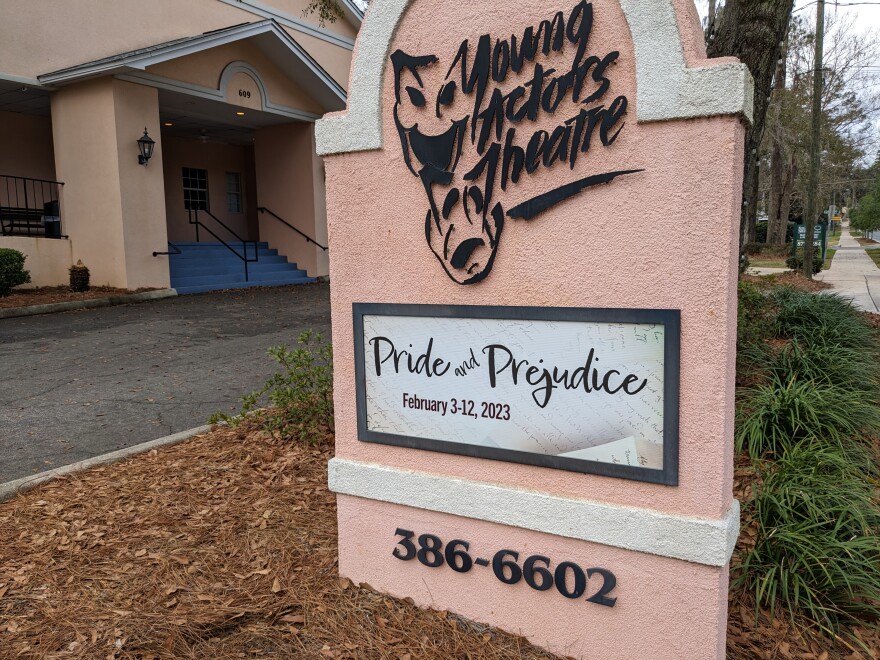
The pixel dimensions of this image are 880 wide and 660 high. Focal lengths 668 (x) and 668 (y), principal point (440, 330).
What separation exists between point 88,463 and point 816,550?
14.2ft

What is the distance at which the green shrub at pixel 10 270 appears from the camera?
12422mm

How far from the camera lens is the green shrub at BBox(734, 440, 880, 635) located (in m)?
2.80

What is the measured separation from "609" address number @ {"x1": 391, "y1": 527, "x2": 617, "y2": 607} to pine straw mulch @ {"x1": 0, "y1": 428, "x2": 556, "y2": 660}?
24 centimetres

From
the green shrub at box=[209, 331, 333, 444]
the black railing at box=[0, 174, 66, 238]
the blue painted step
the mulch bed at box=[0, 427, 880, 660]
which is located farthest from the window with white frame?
the mulch bed at box=[0, 427, 880, 660]

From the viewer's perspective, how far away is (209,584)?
311 cm

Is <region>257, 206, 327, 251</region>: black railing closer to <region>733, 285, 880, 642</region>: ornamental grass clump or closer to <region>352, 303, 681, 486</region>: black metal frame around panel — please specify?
<region>733, 285, 880, 642</region>: ornamental grass clump

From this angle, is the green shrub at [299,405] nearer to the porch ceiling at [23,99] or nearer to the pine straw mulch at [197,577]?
the pine straw mulch at [197,577]

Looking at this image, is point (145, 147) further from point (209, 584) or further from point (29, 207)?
point (209, 584)

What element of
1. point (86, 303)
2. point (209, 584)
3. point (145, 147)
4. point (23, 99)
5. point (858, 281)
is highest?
point (23, 99)

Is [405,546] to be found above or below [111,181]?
below

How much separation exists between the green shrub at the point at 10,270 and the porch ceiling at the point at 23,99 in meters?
3.50

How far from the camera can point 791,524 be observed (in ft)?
9.83

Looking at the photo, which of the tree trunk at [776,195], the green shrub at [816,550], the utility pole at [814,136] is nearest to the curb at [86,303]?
the green shrub at [816,550]

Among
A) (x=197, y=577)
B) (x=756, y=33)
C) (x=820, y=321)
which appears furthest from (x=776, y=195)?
(x=197, y=577)
